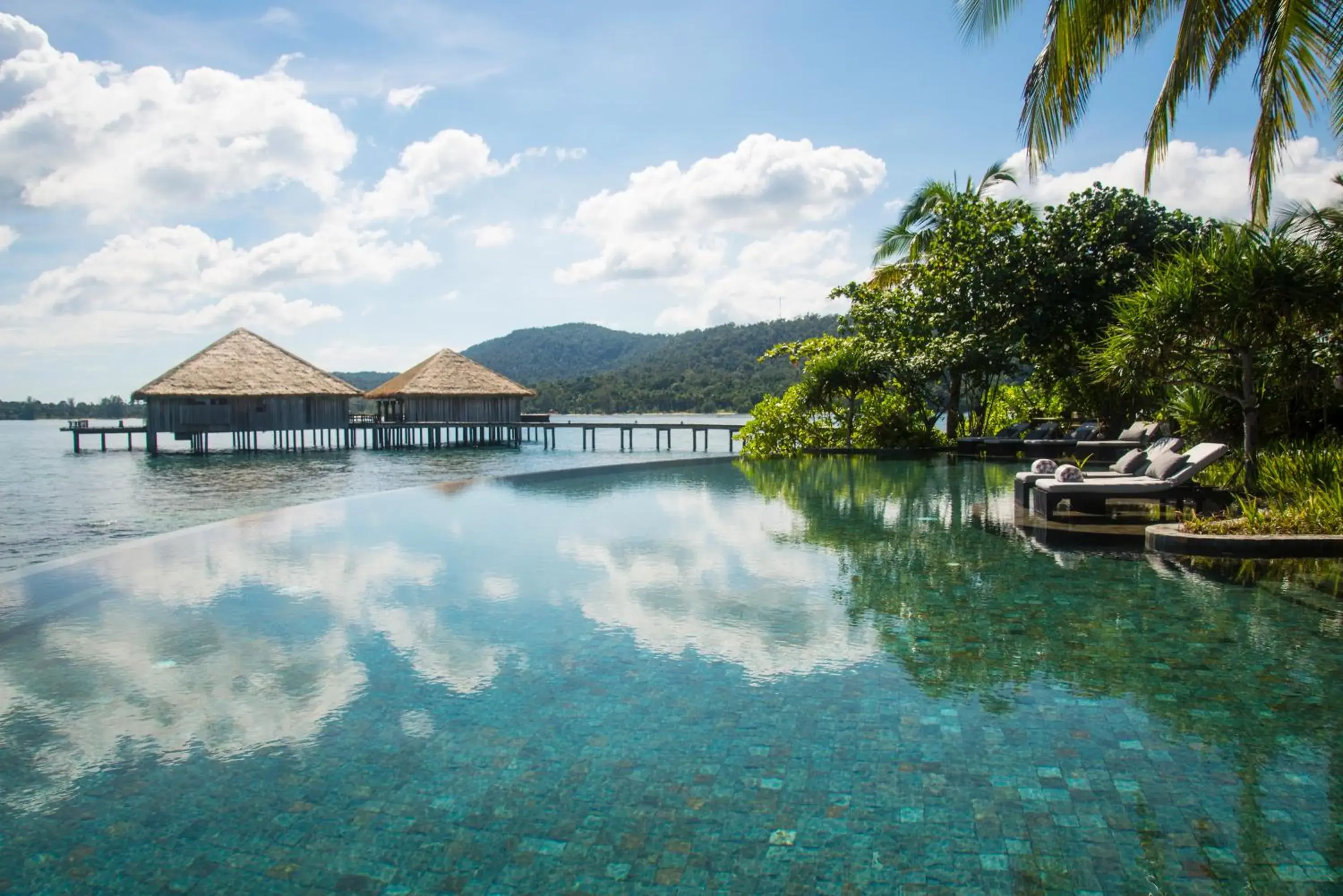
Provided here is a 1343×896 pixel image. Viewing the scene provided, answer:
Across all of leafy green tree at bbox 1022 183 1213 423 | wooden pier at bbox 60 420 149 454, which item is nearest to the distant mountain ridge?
wooden pier at bbox 60 420 149 454

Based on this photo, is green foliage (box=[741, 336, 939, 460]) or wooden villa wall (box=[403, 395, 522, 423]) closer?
green foliage (box=[741, 336, 939, 460])

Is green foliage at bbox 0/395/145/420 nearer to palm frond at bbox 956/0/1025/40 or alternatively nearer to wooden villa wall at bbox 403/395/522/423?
wooden villa wall at bbox 403/395/522/423

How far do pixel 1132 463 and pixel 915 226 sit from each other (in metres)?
15.2

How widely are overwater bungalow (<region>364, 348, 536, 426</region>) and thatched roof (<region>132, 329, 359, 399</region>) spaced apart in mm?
2631

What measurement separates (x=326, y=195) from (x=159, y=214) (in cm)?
576

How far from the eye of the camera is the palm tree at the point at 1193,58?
22.0 feet

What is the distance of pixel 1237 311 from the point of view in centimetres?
741

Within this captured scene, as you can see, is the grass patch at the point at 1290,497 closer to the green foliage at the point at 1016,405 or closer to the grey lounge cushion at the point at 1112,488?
the grey lounge cushion at the point at 1112,488

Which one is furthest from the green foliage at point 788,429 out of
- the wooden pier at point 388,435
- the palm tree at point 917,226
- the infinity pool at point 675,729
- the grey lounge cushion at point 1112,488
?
the wooden pier at point 388,435

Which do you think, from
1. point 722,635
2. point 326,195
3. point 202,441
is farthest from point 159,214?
point 202,441

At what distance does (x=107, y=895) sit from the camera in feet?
6.93

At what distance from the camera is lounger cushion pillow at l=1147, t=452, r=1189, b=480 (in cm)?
718

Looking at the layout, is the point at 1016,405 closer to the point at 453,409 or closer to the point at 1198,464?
the point at 1198,464

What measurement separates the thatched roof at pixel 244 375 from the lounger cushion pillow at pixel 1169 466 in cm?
3934
